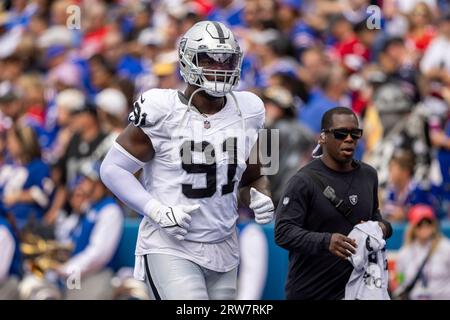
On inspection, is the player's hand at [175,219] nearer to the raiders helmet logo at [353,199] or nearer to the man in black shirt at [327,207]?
the man in black shirt at [327,207]

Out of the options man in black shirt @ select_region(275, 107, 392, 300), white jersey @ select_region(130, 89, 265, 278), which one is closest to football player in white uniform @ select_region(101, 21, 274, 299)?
white jersey @ select_region(130, 89, 265, 278)

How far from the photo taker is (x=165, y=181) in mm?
6875

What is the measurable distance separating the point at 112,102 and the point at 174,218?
5.43 m

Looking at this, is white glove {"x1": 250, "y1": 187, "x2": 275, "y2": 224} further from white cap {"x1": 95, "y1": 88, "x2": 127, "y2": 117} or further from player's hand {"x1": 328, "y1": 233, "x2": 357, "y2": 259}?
white cap {"x1": 95, "y1": 88, "x2": 127, "y2": 117}

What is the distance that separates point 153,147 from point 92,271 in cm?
324

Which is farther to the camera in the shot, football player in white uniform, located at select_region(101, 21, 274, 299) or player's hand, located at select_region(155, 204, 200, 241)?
football player in white uniform, located at select_region(101, 21, 274, 299)

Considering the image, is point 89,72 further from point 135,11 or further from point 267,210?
point 267,210

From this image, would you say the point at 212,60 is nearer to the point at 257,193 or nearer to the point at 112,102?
the point at 257,193

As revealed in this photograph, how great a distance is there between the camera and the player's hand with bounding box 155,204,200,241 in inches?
261

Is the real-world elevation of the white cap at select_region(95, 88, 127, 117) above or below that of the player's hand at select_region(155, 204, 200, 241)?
above

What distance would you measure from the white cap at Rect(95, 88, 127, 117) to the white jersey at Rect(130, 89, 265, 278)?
4859 millimetres

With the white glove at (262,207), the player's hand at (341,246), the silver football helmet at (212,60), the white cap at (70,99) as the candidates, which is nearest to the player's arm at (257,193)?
A: the white glove at (262,207)

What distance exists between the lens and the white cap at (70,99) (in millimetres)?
12663
